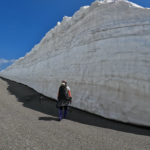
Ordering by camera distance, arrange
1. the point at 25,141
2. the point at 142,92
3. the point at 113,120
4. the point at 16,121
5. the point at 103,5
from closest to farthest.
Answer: the point at 25,141 → the point at 16,121 → the point at 142,92 → the point at 113,120 → the point at 103,5

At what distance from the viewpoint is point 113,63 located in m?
4.95

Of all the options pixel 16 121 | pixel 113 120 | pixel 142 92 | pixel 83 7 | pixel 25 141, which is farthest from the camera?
pixel 83 7

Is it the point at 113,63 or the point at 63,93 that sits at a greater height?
the point at 113,63

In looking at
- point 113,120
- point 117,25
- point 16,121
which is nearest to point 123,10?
point 117,25

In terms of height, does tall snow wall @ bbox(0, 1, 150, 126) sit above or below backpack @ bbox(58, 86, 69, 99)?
above

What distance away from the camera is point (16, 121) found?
11.8 feet

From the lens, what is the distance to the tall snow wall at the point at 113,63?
13.8ft

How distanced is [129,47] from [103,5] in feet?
9.12

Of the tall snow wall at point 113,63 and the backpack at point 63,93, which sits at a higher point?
the tall snow wall at point 113,63

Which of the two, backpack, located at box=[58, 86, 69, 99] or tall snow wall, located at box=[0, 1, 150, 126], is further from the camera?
backpack, located at box=[58, 86, 69, 99]

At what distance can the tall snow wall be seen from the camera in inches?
166

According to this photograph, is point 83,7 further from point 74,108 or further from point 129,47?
point 74,108

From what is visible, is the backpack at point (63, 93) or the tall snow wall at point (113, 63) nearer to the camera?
the tall snow wall at point (113, 63)

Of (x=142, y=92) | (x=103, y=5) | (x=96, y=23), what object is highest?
(x=103, y=5)
